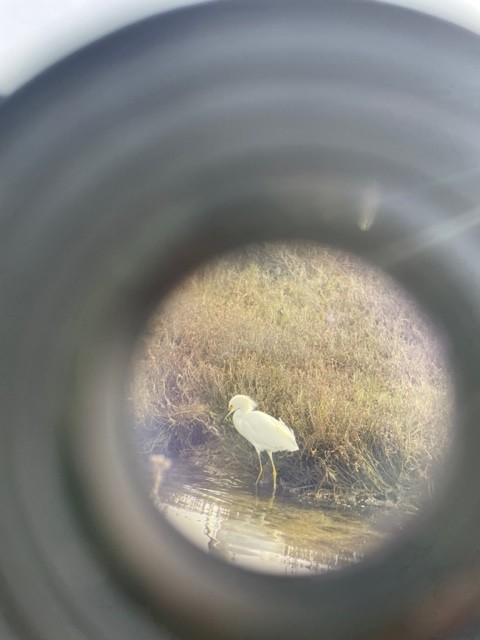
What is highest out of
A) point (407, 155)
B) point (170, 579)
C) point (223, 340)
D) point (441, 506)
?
point (223, 340)

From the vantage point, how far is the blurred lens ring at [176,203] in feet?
1.16

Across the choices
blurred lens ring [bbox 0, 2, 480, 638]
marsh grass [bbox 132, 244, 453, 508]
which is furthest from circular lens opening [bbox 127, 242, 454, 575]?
blurred lens ring [bbox 0, 2, 480, 638]

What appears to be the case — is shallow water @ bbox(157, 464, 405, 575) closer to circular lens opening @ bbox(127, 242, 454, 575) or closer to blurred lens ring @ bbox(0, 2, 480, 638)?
circular lens opening @ bbox(127, 242, 454, 575)

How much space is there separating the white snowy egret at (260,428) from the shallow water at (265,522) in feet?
0.28

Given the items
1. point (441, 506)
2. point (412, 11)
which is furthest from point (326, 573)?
point (412, 11)

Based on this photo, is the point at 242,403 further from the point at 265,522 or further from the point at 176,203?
the point at 176,203

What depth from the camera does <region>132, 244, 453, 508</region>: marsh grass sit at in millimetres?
793

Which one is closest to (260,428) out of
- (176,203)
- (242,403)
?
(242,403)

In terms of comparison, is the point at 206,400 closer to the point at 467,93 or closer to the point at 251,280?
the point at 251,280

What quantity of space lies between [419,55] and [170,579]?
1.40ft

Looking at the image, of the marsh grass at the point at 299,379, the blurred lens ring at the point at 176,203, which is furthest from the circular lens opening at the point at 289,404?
the blurred lens ring at the point at 176,203

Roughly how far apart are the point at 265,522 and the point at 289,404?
0.16 m

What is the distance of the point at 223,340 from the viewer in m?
0.85

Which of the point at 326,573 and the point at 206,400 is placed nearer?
the point at 326,573
